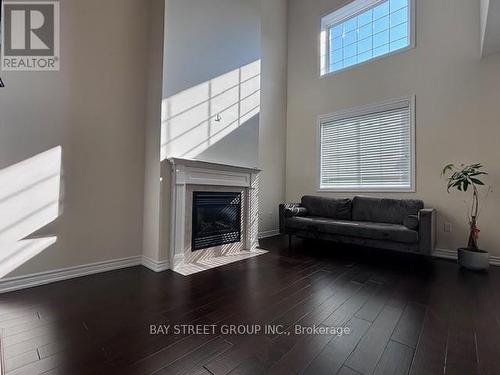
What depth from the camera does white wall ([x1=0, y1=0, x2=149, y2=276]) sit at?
2287mm

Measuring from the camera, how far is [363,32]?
4.41 m

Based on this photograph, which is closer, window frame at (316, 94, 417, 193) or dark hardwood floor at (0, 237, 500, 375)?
dark hardwood floor at (0, 237, 500, 375)

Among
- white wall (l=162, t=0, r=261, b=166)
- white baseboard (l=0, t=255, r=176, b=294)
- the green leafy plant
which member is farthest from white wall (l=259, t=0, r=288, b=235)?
the green leafy plant

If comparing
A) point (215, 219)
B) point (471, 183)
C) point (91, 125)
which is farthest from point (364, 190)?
point (91, 125)

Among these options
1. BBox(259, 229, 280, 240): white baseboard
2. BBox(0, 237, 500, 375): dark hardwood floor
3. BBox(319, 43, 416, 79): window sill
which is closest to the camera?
BBox(0, 237, 500, 375): dark hardwood floor

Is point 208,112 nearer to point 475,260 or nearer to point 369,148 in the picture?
point 369,148

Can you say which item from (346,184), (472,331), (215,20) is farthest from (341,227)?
(215,20)

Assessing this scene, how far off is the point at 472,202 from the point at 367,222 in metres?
1.28

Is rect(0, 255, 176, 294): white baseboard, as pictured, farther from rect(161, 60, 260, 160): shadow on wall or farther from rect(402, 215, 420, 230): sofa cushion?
rect(402, 215, 420, 230): sofa cushion

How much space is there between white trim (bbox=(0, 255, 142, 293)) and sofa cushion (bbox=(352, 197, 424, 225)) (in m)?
3.24

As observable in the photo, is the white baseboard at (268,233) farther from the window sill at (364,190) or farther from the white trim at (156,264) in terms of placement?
the white trim at (156,264)

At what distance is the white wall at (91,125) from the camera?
90.0 inches

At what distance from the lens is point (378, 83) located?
13.4 feet

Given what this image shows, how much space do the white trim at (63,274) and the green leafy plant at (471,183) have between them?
3984 mm
